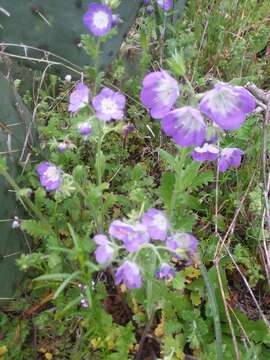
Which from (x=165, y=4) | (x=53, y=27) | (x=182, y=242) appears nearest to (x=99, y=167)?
(x=182, y=242)

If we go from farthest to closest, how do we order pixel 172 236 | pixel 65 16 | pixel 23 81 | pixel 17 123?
pixel 23 81 < pixel 65 16 < pixel 17 123 < pixel 172 236

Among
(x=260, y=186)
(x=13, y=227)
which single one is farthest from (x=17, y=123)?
(x=260, y=186)

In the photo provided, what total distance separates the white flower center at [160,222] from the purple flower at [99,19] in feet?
1.94

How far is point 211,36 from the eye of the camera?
2.37 meters

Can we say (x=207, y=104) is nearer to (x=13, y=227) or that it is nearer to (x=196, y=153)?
(x=196, y=153)

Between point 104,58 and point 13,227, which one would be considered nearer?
point 13,227

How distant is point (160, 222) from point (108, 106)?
37cm

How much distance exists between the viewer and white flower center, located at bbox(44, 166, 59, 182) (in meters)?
1.40

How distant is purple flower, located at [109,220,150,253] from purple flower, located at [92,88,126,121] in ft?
1.09

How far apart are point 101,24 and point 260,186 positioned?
0.68 meters

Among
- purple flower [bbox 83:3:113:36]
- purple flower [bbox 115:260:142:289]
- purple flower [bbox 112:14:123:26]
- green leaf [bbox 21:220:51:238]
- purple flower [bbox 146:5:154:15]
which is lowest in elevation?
green leaf [bbox 21:220:51:238]

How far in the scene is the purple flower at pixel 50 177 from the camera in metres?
1.39

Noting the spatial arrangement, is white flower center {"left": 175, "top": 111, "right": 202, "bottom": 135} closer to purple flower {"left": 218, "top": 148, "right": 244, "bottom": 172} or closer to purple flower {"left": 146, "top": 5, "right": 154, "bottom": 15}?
purple flower {"left": 218, "top": 148, "right": 244, "bottom": 172}

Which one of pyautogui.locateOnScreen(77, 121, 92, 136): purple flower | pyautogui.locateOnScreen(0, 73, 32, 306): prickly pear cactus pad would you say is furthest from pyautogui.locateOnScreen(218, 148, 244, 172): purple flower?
pyautogui.locateOnScreen(0, 73, 32, 306): prickly pear cactus pad
